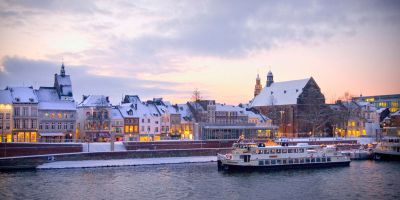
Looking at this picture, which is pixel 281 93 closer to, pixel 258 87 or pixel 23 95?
pixel 258 87

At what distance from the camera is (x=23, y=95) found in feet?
346

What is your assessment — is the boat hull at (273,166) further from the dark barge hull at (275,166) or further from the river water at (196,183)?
the river water at (196,183)

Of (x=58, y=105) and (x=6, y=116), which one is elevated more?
(x=58, y=105)

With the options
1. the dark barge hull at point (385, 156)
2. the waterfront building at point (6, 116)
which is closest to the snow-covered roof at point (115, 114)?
the waterfront building at point (6, 116)

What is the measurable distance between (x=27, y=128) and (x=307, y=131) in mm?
80198

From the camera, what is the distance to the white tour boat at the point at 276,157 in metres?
80.6

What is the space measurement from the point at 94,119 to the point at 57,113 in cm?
801

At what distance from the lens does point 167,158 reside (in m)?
95.4

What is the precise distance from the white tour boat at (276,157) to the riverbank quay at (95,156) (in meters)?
15.9

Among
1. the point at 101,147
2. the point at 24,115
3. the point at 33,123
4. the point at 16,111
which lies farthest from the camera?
the point at 33,123

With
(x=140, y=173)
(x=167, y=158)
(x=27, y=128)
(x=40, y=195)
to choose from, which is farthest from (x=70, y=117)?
(x=40, y=195)

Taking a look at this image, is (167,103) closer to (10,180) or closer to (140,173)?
(140,173)

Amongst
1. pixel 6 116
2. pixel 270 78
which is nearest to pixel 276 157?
pixel 6 116

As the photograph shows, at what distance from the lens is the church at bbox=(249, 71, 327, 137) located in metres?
148
